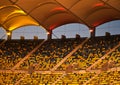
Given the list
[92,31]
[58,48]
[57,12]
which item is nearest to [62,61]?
[58,48]

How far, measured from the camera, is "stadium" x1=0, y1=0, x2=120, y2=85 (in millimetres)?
24641

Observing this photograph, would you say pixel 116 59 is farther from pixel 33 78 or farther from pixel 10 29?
pixel 10 29

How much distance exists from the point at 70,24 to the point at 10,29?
6.91 m

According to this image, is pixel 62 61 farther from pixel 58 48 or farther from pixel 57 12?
Result: pixel 57 12

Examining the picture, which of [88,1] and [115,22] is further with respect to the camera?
[115,22]

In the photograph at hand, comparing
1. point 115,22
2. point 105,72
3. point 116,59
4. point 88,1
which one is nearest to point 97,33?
point 115,22

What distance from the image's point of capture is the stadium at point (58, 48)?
2464 centimetres

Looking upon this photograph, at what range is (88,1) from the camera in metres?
27.4

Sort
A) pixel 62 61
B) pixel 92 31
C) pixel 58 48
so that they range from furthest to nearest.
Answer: pixel 92 31 → pixel 58 48 → pixel 62 61

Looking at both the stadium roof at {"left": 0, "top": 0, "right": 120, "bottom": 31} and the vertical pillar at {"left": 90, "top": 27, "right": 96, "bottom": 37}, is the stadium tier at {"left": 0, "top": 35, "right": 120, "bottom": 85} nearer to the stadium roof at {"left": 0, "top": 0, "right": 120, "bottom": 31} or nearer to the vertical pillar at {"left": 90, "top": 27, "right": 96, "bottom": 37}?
the vertical pillar at {"left": 90, "top": 27, "right": 96, "bottom": 37}

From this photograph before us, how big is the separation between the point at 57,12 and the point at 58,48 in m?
3.49

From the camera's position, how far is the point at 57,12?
102 feet

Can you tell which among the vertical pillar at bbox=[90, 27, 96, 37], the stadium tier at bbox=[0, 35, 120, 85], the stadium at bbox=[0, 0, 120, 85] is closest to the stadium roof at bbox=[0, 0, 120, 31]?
the stadium at bbox=[0, 0, 120, 85]

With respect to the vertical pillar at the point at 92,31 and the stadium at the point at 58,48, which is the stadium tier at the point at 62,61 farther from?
the vertical pillar at the point at 92,31
